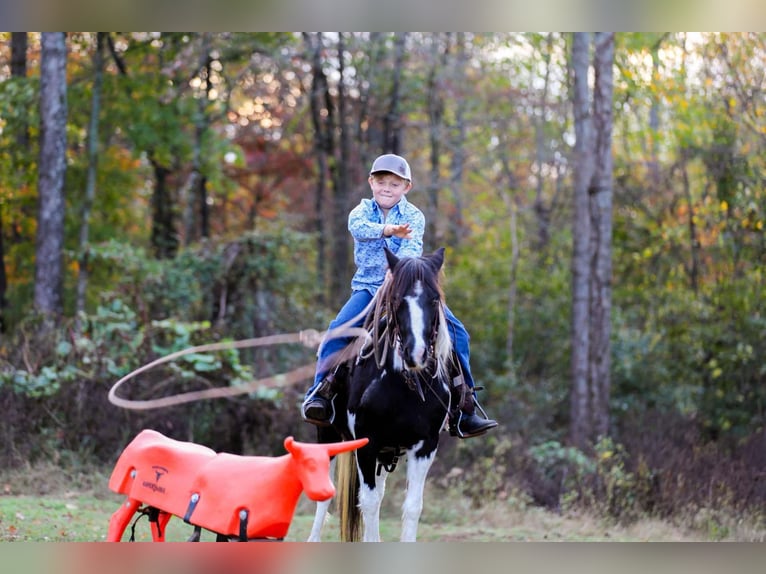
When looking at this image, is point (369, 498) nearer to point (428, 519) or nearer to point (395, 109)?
point (428, 519)

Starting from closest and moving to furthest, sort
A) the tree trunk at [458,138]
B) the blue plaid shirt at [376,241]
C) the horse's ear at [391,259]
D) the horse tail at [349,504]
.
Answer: the horse's ear at [391,259] → the blue plaid shirt at [376,241] → the horse tail at [349,504] → the tree trunk at [458,138]

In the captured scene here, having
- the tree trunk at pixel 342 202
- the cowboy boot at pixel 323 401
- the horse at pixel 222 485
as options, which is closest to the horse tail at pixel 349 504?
the cowboy boot at pixel 323 401

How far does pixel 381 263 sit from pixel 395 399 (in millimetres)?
1053

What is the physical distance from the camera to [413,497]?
20.2 feet

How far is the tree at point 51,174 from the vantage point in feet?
45.3

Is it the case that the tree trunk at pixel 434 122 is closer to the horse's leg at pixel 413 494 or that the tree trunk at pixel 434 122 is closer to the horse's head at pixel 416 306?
the horse's leg at pixel 413 494

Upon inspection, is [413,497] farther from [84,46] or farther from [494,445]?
[84,46]

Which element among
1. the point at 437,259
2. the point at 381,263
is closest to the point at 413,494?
the point at 437,259

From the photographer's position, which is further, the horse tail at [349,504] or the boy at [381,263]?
the horse tail at [349,504]

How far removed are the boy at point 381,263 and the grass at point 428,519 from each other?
264 centimetres

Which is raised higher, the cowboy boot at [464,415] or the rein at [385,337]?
the rein at [385,337]

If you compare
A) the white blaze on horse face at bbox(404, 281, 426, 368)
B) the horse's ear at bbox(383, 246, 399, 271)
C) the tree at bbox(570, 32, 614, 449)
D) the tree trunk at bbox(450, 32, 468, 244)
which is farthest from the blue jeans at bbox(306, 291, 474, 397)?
the tree trunk at bbox(450, 32, 468, 244)

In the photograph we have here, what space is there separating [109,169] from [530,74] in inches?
345

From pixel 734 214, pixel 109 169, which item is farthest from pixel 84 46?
pixel 734 214
